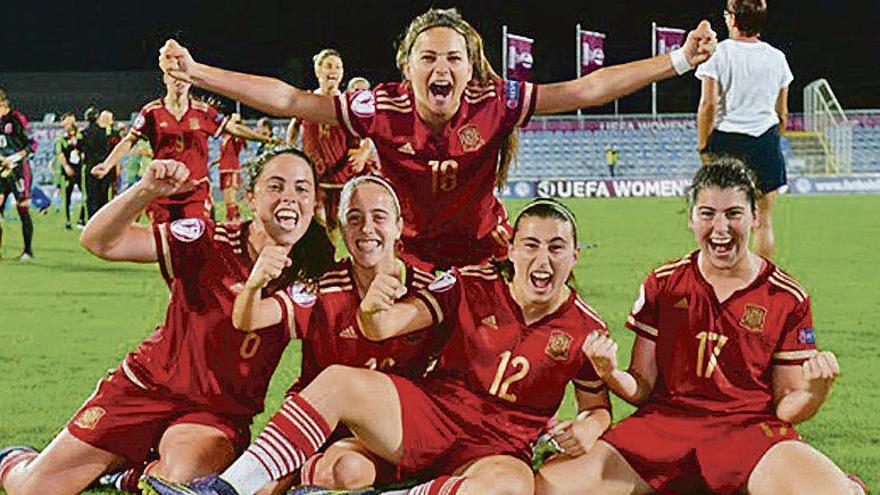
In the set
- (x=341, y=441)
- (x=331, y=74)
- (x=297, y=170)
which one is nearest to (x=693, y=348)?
(x=341, y=441)

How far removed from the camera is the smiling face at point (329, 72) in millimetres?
9281

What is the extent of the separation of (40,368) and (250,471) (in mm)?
3673

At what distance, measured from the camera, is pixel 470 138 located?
16.2 feet

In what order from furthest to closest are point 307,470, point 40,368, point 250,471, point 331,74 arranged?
point 331,74
point 40,368
point 307,470
point 250,471

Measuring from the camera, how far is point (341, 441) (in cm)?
417

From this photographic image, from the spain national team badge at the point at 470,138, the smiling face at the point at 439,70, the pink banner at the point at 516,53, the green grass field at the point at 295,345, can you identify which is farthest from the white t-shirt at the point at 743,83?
the pink banner at the point at 516,53

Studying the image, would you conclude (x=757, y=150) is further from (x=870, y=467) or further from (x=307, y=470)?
(x=307, y=470)

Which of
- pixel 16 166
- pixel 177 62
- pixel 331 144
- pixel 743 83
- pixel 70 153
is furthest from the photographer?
pixel 70 153

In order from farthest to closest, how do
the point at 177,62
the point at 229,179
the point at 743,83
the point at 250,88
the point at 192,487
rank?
the point at 229,179
the point at 743,83
the point at 250,88
the point at 177,62
the point at 192,487

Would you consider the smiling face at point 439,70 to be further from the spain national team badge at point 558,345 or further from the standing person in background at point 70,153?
the standing person in background at point 70,153

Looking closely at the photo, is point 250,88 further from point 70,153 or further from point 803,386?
point 70,153

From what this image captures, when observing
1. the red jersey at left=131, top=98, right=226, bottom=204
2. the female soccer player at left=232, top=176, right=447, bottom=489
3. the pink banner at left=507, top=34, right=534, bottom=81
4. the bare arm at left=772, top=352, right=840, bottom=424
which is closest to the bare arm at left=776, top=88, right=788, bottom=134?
the bare arm at left=772, top=352, right=840, bottom=424

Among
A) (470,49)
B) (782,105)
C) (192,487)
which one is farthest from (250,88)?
(782,105)

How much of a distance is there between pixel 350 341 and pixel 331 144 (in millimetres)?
6059
